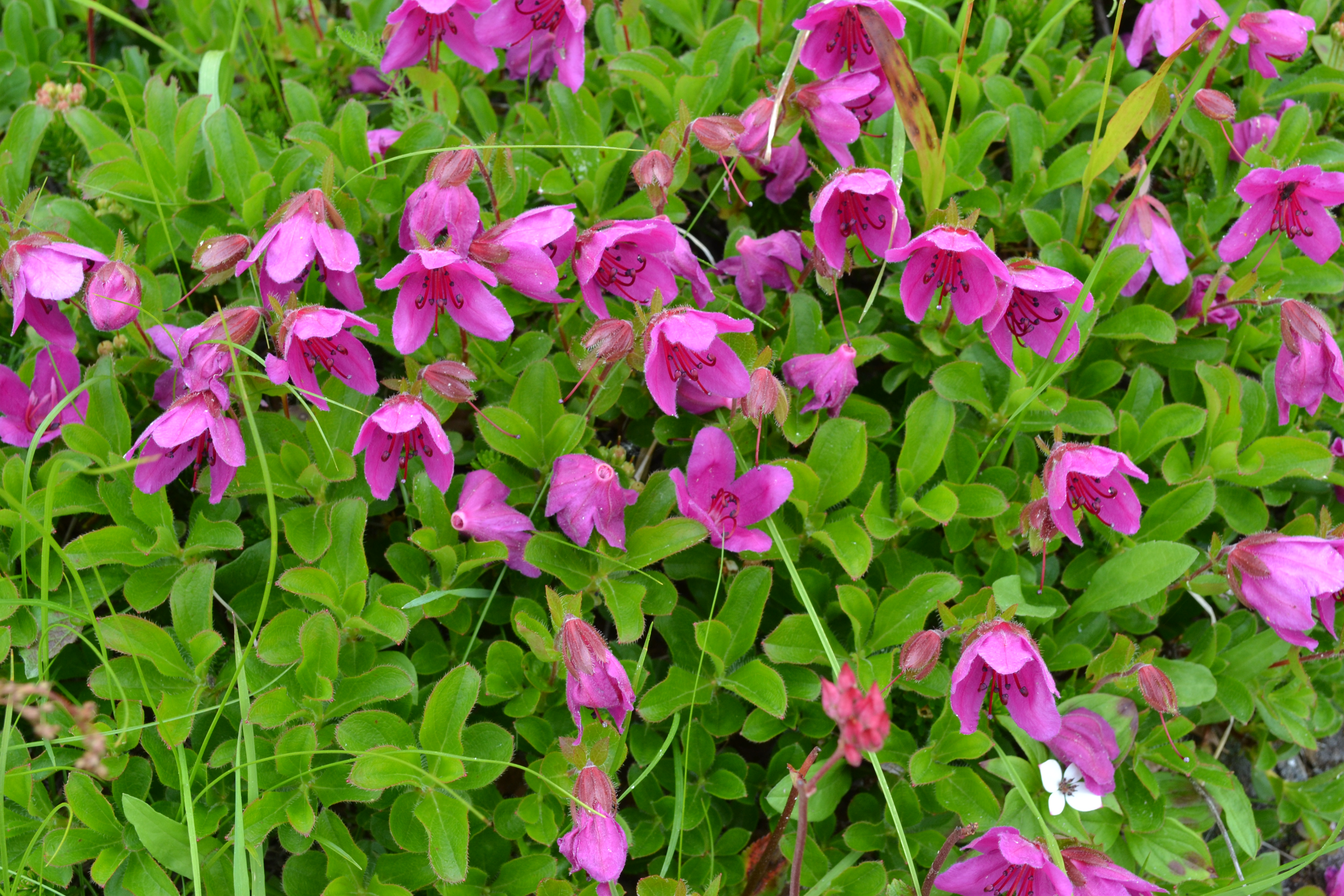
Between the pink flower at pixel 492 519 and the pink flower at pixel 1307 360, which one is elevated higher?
the pink flower at pixel 1307 360

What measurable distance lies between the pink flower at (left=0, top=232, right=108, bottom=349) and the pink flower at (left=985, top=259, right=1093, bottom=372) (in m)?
1.90

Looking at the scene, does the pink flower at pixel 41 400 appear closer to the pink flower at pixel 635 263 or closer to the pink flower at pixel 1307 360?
the pink flower at pixel 635 263

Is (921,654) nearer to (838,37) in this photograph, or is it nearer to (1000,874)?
(1000,874)

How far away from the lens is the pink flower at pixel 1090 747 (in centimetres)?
208

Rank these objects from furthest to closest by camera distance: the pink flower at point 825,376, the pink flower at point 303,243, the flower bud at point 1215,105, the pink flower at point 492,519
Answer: the flower bud at point 1215,105, the pink flower at point 825,376, the pink flower at point 492,519, the pink flower at point 303,243

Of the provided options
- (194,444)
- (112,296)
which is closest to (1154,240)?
(194,444)

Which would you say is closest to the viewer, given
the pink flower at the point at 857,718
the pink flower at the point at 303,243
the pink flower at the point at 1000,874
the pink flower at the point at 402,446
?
the pink flower at the point at 857,718

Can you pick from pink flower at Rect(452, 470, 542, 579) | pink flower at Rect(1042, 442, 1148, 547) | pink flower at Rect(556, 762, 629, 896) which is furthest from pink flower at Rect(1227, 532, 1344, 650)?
pink flower at Rect(452, 470, 542, 579)

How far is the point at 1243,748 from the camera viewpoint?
2.59 metres

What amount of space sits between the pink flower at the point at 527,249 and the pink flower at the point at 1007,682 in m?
1.05

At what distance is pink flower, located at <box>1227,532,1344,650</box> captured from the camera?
2057mm

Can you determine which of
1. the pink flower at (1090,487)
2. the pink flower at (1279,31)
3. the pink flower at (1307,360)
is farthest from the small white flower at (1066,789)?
the pink flower at (1279,31)

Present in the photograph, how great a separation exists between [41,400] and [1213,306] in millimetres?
2807

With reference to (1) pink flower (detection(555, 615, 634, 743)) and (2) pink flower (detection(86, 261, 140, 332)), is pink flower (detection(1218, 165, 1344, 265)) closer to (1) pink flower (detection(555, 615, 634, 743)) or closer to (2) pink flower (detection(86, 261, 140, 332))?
(1) pink flower (detection(555, 615, 634, 743))
